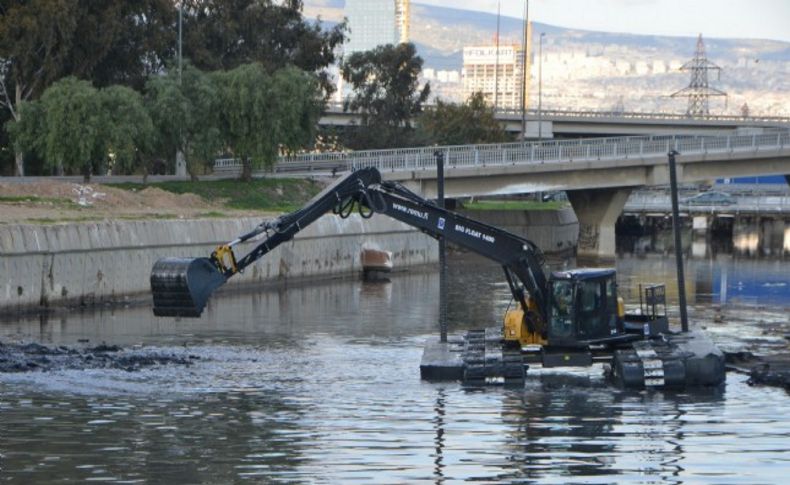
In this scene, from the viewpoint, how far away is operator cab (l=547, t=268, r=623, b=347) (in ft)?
117

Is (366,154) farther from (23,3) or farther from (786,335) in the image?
(786,335)

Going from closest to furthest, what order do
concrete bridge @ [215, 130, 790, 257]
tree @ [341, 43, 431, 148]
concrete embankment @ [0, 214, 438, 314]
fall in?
concrete embankment @ [0, 214, 438, 314]
concrete bridge @ [215, 130, 790, 257]
tree @ [341, 43, 431, 148]

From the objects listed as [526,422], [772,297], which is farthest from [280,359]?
[772,297]

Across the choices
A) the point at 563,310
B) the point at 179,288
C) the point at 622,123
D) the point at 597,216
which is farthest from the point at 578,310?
the point at 622,123

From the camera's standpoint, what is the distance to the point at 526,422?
29.9m

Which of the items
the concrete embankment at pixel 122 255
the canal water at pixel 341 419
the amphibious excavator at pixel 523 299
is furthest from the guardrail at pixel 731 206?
the amphibious excavator at pixel 523 299

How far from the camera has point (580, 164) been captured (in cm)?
9169

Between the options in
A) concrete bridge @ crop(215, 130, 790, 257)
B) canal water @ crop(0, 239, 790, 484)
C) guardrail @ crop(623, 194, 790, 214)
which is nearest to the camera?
canal water @ crop(0, 239, 790, 484)

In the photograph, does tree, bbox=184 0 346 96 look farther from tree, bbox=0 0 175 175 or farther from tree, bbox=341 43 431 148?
tree, bbox=341 43 431 148

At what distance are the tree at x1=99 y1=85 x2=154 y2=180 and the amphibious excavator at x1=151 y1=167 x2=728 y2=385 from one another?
42552 mm

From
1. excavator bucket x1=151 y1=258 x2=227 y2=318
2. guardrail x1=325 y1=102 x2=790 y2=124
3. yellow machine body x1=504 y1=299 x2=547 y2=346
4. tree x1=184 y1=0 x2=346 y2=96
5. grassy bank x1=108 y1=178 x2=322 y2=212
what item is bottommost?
yellow machine body x1=504 y1=299 x2=547 y2=346

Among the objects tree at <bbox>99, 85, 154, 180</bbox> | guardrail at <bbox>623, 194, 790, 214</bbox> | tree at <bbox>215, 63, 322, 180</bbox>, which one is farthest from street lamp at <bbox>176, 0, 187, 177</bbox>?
guardrail at <bbox>623, 194, 790, 214</bbox>

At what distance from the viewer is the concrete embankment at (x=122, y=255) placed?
170 feet

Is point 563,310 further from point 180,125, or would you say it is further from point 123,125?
point 180,125
